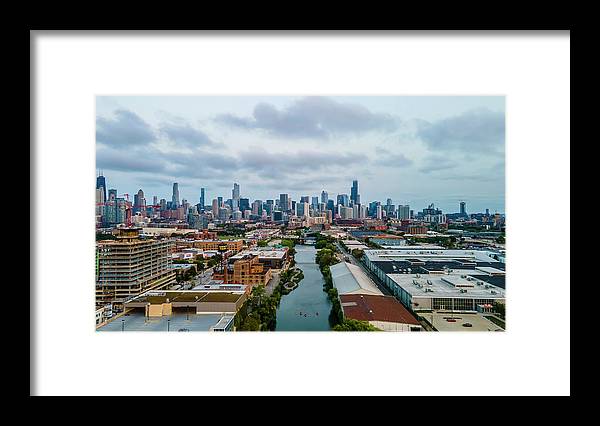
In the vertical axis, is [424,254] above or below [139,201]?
below

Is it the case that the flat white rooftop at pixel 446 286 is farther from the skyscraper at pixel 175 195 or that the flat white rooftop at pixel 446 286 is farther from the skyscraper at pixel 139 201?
the skyscraper at pixel 139 201

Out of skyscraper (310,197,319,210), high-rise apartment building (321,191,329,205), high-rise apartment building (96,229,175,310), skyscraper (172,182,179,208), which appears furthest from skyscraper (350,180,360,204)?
high-rise apartment building (96,229,175,310)

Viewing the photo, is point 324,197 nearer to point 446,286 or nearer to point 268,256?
point 268,256

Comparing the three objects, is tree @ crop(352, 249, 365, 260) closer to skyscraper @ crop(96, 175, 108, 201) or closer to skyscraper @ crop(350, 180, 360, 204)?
skyscraper @ crop(350, 180, 360, 204)

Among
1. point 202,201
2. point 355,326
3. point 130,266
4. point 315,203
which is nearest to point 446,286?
point 355,326

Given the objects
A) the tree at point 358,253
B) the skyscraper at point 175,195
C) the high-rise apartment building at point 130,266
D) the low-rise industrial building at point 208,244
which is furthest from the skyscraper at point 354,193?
the high-rise apartment building at point 130,266

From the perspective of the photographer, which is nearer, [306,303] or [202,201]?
[202,201]
